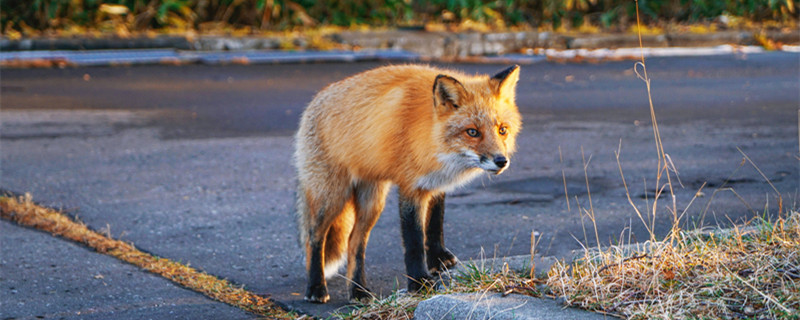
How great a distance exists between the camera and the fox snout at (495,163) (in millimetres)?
3818

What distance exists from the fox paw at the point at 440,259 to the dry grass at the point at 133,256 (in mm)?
809

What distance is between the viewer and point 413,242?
4148 millimetres

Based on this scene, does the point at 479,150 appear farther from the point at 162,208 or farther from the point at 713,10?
the point at 713,10

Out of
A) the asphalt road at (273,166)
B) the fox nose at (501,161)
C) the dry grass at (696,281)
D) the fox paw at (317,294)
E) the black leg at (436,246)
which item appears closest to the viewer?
the dry grass at (696,281)

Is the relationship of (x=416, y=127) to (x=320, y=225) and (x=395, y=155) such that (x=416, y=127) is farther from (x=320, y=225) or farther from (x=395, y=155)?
(x=320, y=225)

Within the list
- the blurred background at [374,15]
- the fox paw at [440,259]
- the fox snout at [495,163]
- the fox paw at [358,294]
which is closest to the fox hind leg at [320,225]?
the fox paw at [358,294]

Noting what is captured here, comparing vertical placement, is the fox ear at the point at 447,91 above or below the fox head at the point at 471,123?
above

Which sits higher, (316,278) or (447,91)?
(447,91)

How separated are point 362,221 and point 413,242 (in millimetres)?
378

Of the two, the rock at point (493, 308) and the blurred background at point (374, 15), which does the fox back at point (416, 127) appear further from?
the blurred background at point (374, 15)

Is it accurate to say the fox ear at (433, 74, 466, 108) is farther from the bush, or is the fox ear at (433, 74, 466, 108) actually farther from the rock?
the bush

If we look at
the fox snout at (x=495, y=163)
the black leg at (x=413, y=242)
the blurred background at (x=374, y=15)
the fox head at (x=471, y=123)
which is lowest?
the blurred background at (x=374, y=15)

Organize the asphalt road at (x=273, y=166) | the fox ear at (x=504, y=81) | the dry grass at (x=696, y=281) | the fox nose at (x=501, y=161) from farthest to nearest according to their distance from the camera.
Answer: the asphalt road at (x=273, y=166) → the fox ear at (x=504, y=81) → the fox nose at (x=501, y=161) → the dry grass at (x=696, y=281)

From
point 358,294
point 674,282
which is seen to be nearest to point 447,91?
point 358,294
